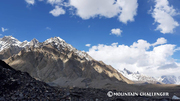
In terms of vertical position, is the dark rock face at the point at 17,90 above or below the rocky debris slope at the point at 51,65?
below

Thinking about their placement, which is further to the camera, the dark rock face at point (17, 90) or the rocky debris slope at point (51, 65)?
the rocky debris slope at point (51, 65)

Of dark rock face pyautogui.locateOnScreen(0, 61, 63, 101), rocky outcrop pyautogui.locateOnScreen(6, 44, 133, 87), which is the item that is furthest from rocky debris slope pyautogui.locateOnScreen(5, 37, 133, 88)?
dark rock face pyautogui.locateOnScreen(0, 61, 63, 101)

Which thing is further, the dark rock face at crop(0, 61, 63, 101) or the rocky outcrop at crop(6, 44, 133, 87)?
the rocky outcrop at crop(6, 44, 133, 87)

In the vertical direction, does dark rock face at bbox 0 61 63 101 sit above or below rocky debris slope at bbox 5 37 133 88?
below

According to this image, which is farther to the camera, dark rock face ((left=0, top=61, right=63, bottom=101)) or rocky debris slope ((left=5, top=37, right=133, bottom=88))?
rocky debris slope ((left=5, top=37, right=133, bottom=88))

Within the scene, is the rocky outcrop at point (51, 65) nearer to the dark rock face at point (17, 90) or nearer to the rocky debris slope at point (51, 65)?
the rocky debris slope at point (51, 65)

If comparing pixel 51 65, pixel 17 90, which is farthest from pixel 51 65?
pixel 17 90

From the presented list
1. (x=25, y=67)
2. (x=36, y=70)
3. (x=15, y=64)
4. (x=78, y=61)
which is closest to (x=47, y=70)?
(x=36, y=70)

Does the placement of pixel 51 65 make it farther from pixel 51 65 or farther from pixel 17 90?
pixel 17 90

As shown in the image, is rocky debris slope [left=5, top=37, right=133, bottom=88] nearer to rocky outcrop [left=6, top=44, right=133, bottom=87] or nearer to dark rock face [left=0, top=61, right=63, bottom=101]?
rocky outcrop [left=6, top=44, right=133, bottom=87]

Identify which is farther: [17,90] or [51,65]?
[51,65]

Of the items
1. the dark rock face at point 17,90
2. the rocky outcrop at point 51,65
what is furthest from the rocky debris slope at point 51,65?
the dark rock face at point 17,90

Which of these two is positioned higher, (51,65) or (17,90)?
(51,65)

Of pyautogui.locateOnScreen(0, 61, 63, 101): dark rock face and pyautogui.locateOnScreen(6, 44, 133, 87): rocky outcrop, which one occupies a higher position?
pyautogui.locateOnScreen(6, 44, 133, 87): rocky outcrop
